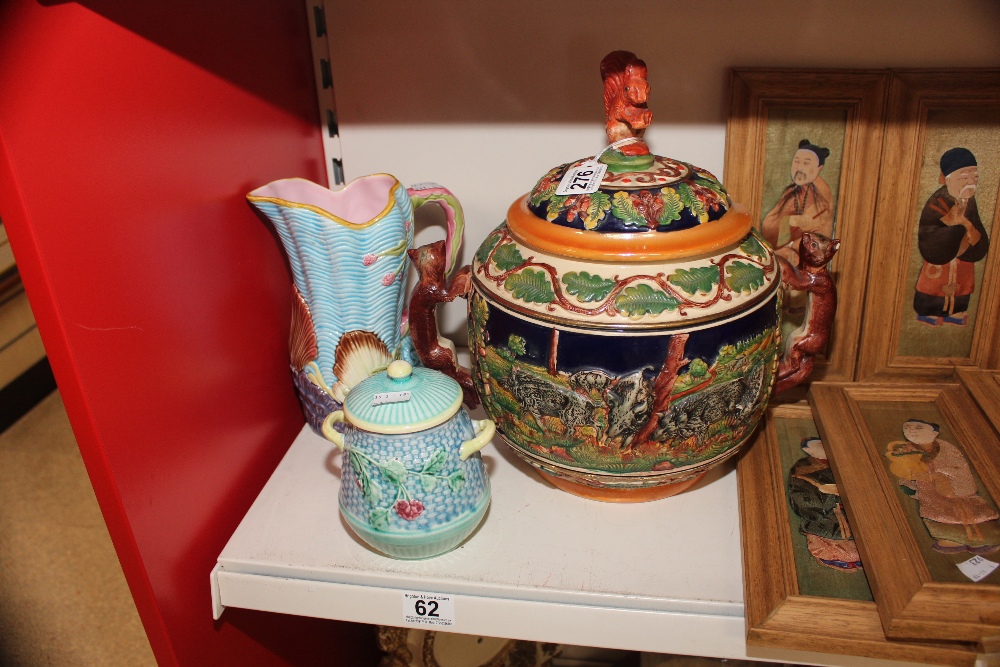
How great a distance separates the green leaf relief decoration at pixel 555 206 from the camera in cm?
85

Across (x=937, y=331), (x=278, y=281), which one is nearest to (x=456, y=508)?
(x=278, y=281)

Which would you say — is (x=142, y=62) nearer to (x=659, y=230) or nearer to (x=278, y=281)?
(x=278, y=281)

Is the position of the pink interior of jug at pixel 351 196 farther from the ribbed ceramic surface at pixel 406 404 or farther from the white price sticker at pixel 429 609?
the white price sticker at pixel 429 609

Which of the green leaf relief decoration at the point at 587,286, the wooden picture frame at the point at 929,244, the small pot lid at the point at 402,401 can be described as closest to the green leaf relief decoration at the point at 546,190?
the green leaf relief decoration at the point at 587,286

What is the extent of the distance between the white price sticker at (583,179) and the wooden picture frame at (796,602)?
15.4 inches

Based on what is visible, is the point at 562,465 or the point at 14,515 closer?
the point at 562,465

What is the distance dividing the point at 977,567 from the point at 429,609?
1.75 ft

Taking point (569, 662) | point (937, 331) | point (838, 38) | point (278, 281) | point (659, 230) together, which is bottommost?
point (569, 662)

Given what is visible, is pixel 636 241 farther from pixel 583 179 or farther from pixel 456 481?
pixel 456 481

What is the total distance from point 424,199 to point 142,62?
36 centimetres

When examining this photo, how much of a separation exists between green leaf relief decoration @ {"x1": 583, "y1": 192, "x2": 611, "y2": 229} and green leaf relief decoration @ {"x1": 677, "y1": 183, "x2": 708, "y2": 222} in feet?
0.25

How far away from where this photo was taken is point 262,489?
1041mm

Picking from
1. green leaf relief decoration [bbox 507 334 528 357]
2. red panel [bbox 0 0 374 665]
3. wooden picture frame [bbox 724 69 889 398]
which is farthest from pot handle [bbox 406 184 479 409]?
wooden picture frame [bbox 724 69 889 398]

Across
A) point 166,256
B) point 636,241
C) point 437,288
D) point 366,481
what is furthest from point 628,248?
point 166,256
